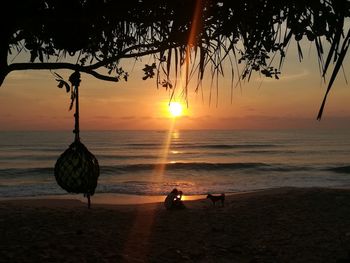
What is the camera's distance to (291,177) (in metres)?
25.3

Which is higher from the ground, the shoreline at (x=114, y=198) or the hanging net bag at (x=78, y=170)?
the hanging net bag at (x=78, y=170)

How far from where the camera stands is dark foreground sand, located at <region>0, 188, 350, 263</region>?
19.5ft

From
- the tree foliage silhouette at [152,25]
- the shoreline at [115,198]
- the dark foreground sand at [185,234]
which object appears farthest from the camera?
the shoreline at [115,198]

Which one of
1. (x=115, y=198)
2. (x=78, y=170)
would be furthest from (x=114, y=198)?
(x=78, y=170)

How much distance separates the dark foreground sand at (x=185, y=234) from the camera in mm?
5945

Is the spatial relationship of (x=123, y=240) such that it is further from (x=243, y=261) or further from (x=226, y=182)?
(x=226, y=182)

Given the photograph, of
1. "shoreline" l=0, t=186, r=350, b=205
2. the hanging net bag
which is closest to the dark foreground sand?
the hanging net bag

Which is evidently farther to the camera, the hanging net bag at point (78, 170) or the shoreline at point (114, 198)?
the shoreline at point (114, 198)

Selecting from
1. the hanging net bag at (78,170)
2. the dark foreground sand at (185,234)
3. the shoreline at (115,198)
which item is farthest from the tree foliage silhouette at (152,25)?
the shoreline at (115,198)

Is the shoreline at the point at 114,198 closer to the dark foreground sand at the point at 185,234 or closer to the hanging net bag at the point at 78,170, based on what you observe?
the dark foreground sand at the point at 185,234

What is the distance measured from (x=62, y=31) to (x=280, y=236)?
5.19m

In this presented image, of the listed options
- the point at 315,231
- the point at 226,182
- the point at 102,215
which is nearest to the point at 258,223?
the point at 315,231

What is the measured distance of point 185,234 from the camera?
765 centimetres

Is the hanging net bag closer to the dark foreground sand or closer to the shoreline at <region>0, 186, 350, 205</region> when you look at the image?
the dark foreground sand
